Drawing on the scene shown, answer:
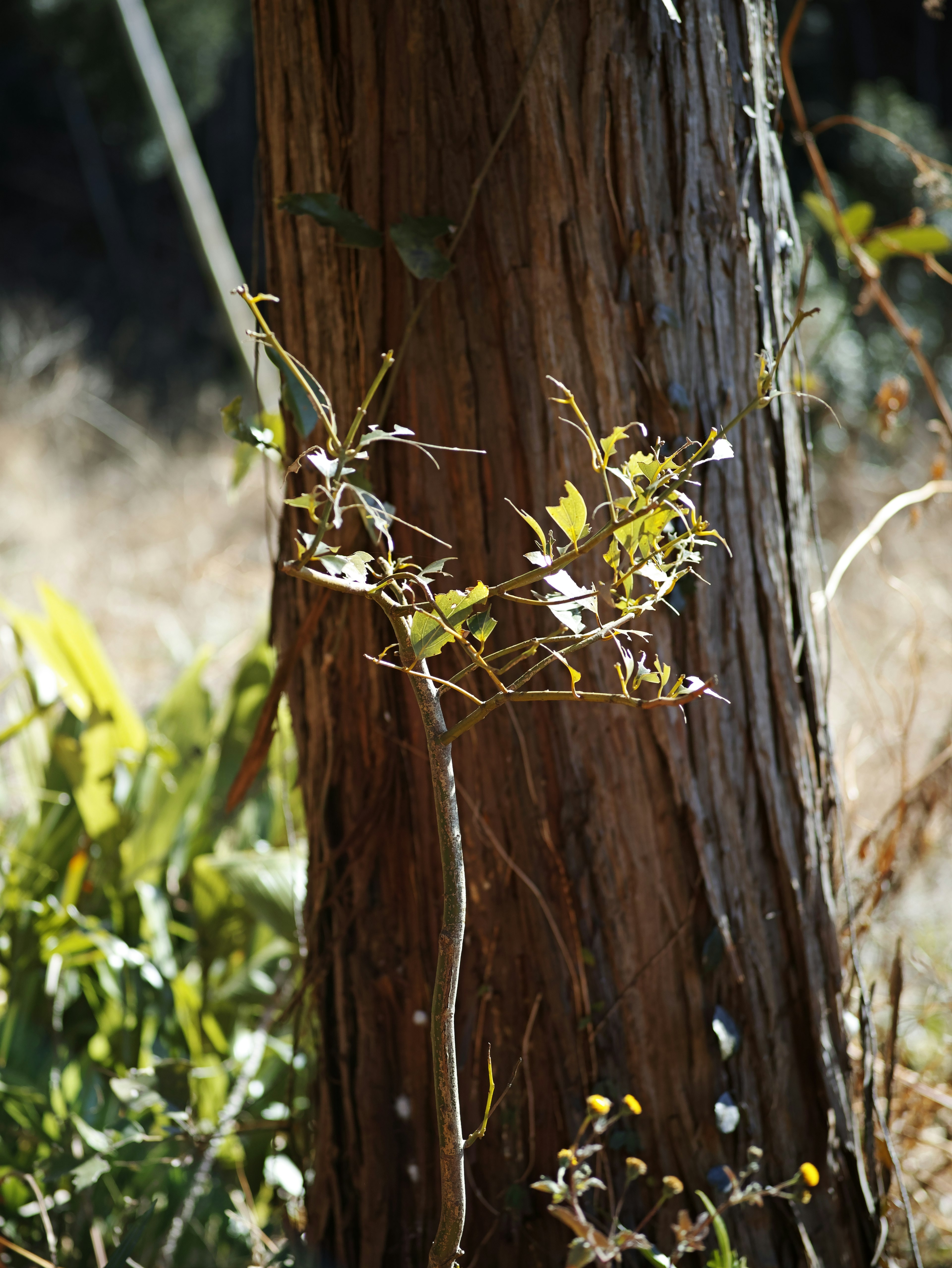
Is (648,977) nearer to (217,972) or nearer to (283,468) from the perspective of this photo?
(283,468)

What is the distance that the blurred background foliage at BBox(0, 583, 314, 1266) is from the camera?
979 millimetres

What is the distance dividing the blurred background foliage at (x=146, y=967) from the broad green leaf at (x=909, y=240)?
900 millimetres

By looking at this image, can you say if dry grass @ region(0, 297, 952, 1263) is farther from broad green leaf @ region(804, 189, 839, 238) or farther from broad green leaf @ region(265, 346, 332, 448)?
broad green leaf @ region(265, 346, 332, 448)

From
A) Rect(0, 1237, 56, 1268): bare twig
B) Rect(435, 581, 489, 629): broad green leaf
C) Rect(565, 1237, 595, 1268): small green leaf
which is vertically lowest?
Rect(0, 1237, 56, 1268): bare twig

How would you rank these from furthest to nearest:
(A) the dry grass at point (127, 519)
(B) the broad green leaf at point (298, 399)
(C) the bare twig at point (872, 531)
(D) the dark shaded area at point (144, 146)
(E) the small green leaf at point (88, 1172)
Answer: (D) the dark shaded area at point (144, 146) → (A) the dry grass at point (127, 519) → (C) the bare twig at point (872, 531) → (E) the small green leaf at point (88, 1172) → (B) the broad green leaf at point (298, 399)

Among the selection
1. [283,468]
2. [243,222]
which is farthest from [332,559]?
[243,222]

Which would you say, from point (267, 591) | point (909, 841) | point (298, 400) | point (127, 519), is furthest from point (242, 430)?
point (127, 519)

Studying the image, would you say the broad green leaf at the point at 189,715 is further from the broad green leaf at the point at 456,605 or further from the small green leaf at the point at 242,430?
the broad green leaf at the point at 456,605

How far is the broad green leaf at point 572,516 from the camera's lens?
1.42 ft

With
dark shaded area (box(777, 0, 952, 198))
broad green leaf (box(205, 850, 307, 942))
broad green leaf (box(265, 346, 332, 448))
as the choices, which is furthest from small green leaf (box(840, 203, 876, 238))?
dark shaded area (box(777, 0, 952, 198))

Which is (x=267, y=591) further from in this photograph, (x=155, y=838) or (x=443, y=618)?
(x=443, y=618)

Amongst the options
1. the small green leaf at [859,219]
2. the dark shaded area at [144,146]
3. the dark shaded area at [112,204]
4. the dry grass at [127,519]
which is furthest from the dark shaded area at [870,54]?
the small green leaf at [859,219]

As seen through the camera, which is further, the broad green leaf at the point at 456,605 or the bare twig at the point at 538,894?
the bare twig at the point at 538,894

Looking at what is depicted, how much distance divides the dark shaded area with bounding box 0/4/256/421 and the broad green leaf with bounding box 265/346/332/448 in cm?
757
